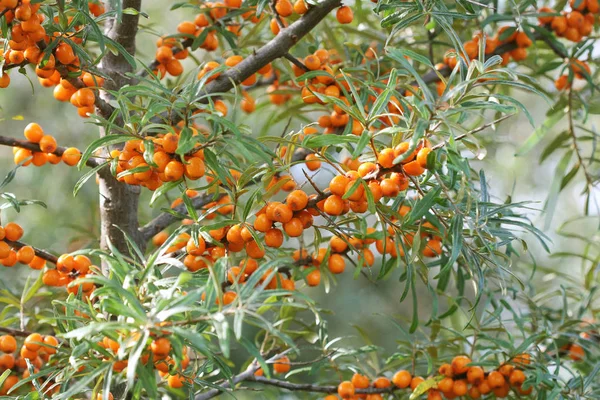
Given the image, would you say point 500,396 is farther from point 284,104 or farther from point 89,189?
point 89,189

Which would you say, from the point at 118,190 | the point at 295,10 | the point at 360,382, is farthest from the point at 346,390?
the point at 295,10

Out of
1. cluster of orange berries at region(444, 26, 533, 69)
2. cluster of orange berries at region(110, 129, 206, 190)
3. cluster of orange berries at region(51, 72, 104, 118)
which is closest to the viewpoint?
cluster of orange berries at region(110, 129, 206, 190)

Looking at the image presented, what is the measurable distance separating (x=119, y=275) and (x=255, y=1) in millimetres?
514

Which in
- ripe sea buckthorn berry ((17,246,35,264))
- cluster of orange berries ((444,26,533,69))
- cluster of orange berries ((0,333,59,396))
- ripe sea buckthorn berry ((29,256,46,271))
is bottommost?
cluster of orange berries ((0,333,59,396))

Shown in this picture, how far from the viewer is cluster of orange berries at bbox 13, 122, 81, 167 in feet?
3.41

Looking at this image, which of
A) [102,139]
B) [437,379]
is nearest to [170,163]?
[102,139]

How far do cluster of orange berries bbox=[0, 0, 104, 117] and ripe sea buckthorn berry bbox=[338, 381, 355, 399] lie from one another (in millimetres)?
579

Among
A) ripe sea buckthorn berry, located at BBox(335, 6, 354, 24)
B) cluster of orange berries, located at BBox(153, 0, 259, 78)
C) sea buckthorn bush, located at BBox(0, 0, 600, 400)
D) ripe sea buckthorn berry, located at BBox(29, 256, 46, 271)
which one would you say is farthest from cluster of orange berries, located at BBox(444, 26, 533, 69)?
ripe sea buckthorn berry, located at BBox(29, 256, 46, 271)

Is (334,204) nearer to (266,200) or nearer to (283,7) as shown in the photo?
(266,200)

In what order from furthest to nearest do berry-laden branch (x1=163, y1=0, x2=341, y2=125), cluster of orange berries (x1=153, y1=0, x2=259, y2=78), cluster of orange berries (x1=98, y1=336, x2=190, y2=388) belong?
cluster of orange berries (x1=153, y1=0, x2=259, y2=78) < berry-laden branch (x1=163, y1=0, x2=341, y2=125) < cluster of orange berries (x1=98, y1=336, x2=190, y2=388)

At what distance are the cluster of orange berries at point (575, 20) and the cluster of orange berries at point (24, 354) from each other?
112cm

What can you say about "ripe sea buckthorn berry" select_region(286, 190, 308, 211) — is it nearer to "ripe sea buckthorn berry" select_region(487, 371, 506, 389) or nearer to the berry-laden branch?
the berry-laden branch

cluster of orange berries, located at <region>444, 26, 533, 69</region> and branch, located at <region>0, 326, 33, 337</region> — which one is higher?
cluster of orange berries, located at <region>444, 26, 533, 69</region>

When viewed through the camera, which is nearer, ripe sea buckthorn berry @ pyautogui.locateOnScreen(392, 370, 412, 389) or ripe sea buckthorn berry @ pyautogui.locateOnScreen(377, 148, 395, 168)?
ripe sea buckthorn berry @ pyautogui.locateOnScreen(377, 148, 395, 168)
